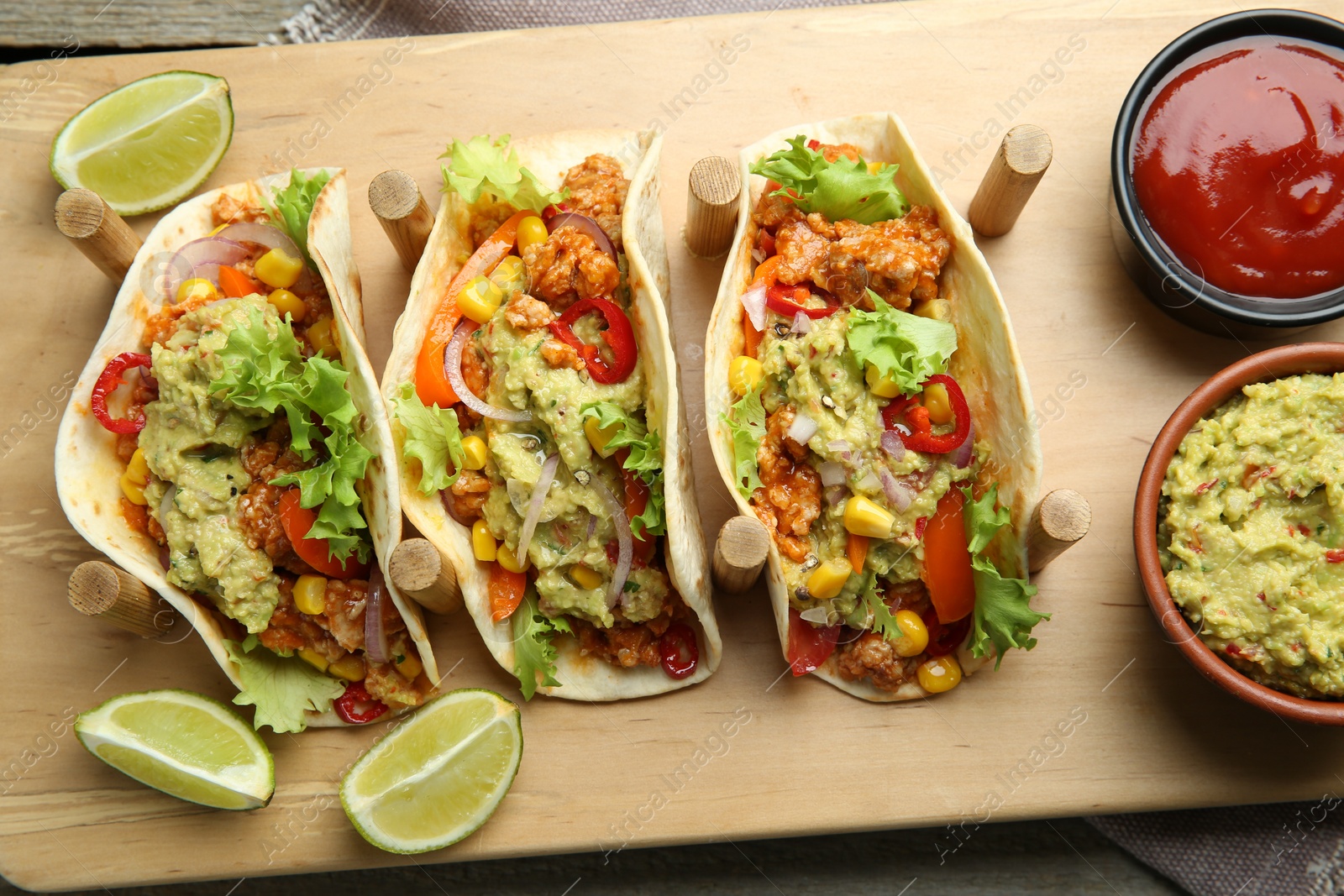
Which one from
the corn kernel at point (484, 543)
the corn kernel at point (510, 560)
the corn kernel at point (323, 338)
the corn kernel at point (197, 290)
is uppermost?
the corn kernel at point (197, 290)

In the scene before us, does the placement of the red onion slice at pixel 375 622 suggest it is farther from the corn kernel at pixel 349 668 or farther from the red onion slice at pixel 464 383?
the red onion slice at pixel 464 383

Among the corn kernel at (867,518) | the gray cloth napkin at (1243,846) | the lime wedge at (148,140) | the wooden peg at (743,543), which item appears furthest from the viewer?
the gray cloth napkin at (1243,846)

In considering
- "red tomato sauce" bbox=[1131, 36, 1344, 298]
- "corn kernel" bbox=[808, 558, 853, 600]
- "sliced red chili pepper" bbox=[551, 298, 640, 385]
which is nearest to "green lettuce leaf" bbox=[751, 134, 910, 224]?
"sliced red chili pepper" bbox=[551, 298, 640, 385]

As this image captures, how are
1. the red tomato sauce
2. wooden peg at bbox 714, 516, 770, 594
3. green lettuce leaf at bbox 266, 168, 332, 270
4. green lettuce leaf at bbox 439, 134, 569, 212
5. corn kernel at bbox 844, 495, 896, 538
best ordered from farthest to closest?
green lettuce leaf at bbox 266, 168, 332, 270 < green lettuce leaf at bbox 439, 134, 569, 212 < the red tomato sauce < corn kernel at bbox 844, 495, 896, 538 < wooden peg at bbox 714, 516, 770, 594

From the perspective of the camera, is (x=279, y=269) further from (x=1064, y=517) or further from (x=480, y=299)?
(x=1064, y=517)

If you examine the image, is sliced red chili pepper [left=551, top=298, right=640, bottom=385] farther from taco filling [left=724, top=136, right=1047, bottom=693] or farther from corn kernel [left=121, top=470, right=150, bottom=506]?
corn kernel [left=121, top=470, right=150, bottom=506]

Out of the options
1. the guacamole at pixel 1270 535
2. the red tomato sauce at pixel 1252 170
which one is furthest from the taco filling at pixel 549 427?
the red tomato sauce at pixel 1252 170

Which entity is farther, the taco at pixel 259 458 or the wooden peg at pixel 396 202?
the wooden peg at pixel 396 202
